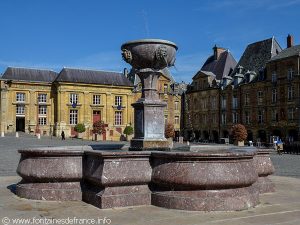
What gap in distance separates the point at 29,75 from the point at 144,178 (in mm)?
55601

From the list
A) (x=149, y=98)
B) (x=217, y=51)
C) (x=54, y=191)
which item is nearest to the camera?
(x=54, y=191)

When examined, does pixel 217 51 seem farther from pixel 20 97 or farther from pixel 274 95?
pixel 20 97

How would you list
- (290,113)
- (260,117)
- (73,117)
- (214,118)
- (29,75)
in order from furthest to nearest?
(73,117), (29,75), (214,118), (260,117), (290,113)

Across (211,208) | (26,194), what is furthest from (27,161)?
(211,208)

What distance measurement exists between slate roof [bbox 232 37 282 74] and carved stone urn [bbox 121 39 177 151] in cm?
4480

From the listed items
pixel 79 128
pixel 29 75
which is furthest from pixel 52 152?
pixel 29 75

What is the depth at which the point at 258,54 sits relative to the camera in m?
53.2

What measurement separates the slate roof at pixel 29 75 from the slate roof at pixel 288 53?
33.3 m

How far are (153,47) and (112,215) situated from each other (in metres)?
4.12

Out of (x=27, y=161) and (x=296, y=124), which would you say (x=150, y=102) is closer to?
(x=27, y=161)

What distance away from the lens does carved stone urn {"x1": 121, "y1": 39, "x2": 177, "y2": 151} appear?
27.8 ft

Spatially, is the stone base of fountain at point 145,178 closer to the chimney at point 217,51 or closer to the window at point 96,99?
the window at point 96,99

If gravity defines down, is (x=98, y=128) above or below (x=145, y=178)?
above

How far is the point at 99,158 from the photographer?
21.4 feet
